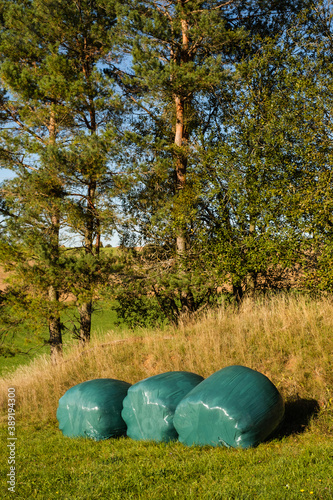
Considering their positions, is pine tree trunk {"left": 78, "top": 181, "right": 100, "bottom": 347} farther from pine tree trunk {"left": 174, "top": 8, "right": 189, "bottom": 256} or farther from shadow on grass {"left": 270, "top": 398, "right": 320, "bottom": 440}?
shadow on grass {"left": 270, "top": 398, "right": 320, "bottom": 440}

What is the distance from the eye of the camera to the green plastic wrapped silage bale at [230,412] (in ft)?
15.8

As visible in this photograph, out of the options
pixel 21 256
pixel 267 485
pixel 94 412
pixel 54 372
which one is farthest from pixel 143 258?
pixel 267 485

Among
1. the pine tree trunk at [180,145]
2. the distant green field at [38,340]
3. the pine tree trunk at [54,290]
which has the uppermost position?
the pine tree trunk at [180,145]

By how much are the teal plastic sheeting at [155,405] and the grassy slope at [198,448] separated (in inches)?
7.9

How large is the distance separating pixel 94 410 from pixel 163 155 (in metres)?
9.52

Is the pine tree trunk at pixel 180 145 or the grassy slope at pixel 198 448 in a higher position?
the pine tree trunk at pixel 180 145

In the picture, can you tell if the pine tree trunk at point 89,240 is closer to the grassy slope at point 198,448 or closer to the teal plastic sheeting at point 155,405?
the grassy slope at point 198,448

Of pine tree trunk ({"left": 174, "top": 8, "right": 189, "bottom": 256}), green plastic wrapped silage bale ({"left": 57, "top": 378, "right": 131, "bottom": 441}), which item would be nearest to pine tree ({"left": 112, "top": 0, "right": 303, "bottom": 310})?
pine tree trunk ({"left": 174, "top": 8, "right": 189, "bottom": 256})

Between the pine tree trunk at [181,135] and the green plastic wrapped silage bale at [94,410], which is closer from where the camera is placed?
the green plastic wrapped silage bale at [94,410]

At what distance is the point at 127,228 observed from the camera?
1349cm

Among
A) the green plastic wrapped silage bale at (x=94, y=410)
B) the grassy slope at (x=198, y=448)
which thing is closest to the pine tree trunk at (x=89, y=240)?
the grassy slope at (x=198, y=448)

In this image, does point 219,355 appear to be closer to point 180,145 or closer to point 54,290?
point 54,290

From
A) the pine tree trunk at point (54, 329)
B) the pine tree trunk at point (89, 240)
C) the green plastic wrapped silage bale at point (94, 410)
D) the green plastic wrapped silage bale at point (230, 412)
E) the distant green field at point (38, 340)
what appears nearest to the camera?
the green plastic wrapped silage bale at point (230, 412)

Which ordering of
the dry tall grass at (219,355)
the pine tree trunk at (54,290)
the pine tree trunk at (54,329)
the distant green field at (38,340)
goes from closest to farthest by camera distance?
1. the dry tall grass at (219,355)
2. the pine tree trunk at (54,290)
3. the distant green field at (38,340)
4. the pine tree trunk at (54,329)
